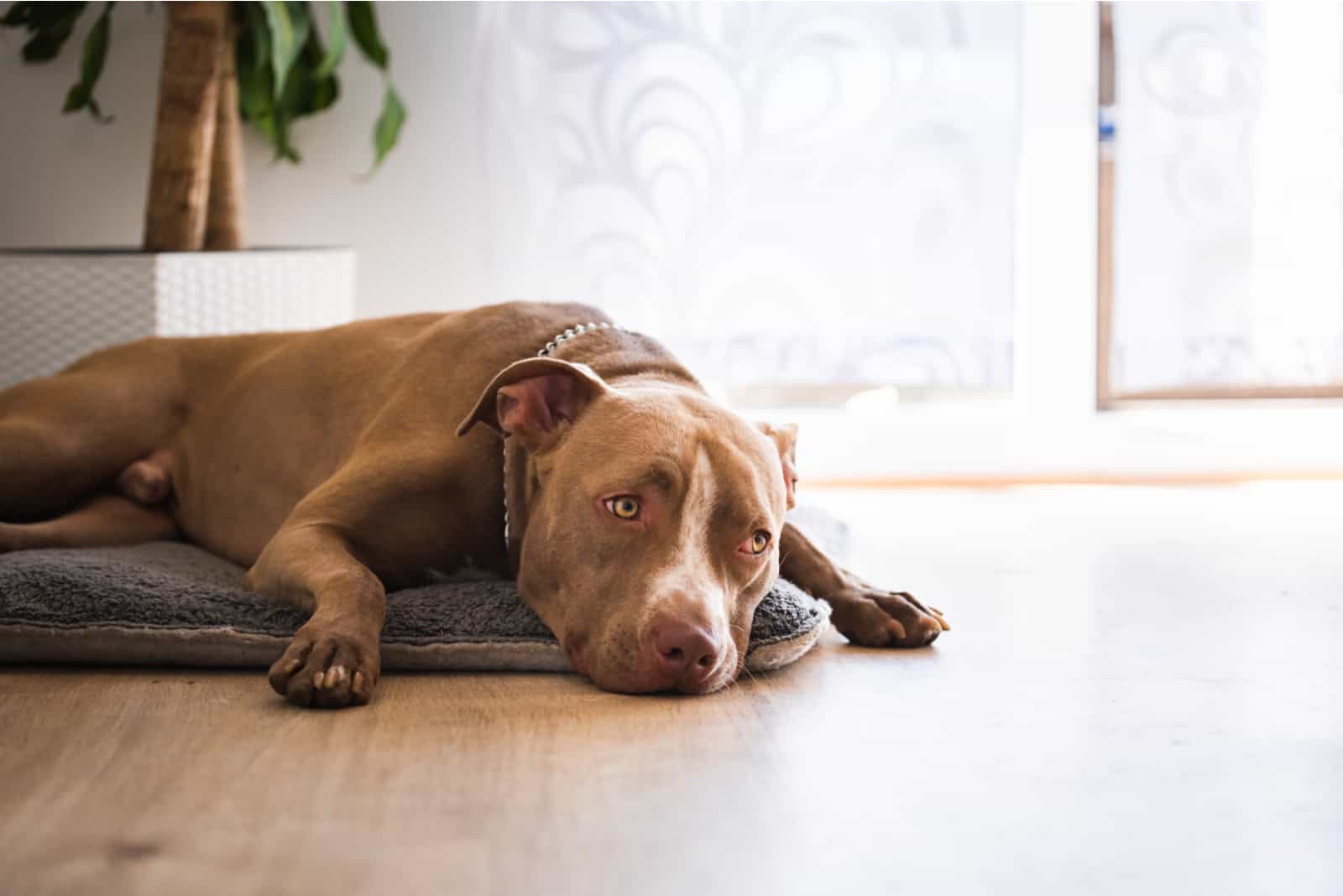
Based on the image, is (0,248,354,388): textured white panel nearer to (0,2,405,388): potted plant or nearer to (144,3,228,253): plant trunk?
(0,2,405,388): potted plant

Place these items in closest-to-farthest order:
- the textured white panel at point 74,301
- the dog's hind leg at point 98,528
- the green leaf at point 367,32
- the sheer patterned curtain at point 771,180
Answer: the dog's hind leg at point 98,528 → the textured white panel at point 74,301 → the green leaf at point 367,32 → the sheer patterned curtain at point 771,180

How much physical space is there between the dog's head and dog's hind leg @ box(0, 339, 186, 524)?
101cm

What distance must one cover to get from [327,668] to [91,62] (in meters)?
2.68

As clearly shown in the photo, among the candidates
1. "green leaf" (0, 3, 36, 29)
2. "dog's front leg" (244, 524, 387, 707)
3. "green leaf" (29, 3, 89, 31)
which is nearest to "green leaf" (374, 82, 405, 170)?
"green leaf" (29, 3, 89, 31)

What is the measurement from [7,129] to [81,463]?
6.06 ft

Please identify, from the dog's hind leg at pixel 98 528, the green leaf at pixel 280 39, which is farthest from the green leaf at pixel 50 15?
the dog's hind leg at pixel 98 528

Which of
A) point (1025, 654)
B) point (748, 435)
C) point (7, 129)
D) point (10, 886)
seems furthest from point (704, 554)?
point (7, 129)

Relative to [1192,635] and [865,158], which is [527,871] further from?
[865,158]

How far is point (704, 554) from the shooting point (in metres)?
2.10

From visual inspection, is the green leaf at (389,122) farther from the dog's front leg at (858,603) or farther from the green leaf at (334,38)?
the dog's front leg at (858,603)

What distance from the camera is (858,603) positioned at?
2537 millimetres

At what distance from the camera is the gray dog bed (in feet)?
7.37

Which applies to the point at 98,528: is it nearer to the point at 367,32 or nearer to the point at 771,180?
the point at 367,32

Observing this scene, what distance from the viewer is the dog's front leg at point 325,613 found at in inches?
79.1
